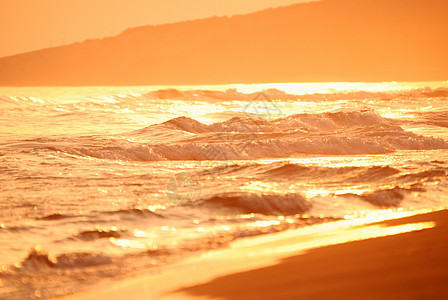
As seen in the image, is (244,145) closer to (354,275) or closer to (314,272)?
(314,272)

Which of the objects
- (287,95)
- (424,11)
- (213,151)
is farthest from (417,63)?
(213,151)

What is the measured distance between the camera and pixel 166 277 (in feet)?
14.4

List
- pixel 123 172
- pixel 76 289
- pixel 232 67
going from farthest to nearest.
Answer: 1. pixel 232 67
2. pixel 123 172
3. pixel 76 289

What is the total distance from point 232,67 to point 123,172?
13162 centimetres

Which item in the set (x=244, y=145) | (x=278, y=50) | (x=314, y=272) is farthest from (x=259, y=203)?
(x=278, y=50)

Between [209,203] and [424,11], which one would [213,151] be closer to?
[209,203]

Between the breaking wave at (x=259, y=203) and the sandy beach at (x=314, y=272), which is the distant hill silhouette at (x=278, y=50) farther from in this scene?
the sandy beach at (x=314, y=272)

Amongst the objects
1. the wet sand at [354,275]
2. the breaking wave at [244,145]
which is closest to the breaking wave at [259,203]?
the wet sand at [354,275]

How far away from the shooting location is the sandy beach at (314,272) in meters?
3.90

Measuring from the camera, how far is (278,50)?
14562 centimetres

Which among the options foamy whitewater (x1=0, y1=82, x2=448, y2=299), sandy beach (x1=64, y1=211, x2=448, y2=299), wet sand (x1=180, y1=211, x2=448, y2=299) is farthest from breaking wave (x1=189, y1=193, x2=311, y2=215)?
wet sand (x1=180, y1=211, x2=448, y2=299)

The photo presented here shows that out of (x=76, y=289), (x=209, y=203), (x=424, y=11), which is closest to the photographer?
(x=76, y=289)

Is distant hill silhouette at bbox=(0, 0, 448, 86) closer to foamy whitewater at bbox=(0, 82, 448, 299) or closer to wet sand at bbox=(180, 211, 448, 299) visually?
foamy whitewater at bbox=(0, 82, 448, 299)

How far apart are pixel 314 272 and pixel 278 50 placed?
5646 inches
